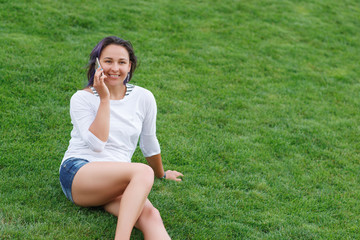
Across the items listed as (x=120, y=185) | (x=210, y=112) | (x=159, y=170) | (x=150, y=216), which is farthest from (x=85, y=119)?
(x=210, y=112)

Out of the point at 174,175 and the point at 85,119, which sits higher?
the point at 85,119

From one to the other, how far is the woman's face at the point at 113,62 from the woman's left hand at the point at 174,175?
1.30m

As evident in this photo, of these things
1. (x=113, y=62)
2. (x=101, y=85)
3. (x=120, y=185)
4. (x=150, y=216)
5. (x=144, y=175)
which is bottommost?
(x=150, y=216)

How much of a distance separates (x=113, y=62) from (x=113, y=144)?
708 mm

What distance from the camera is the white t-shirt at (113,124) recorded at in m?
3.40

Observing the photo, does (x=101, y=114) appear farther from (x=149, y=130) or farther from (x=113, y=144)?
(x=149, y=130)

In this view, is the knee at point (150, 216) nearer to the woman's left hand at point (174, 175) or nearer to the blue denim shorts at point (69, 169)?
the blue denim shorts at point (69, 169)

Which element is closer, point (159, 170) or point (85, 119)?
point (85, 119)

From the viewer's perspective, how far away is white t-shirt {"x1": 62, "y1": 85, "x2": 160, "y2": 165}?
340 cm

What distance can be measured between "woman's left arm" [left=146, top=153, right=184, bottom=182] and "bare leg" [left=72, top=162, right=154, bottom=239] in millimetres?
713

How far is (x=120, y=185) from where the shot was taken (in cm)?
324

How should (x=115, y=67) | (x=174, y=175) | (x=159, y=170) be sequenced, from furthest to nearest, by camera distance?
1. (x=174, y=175)
2. (x=159, y=170)
3. (x=115, y=67)

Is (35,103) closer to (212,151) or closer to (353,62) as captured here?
(212,151)

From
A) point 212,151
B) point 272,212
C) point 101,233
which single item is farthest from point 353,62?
point 101,233
